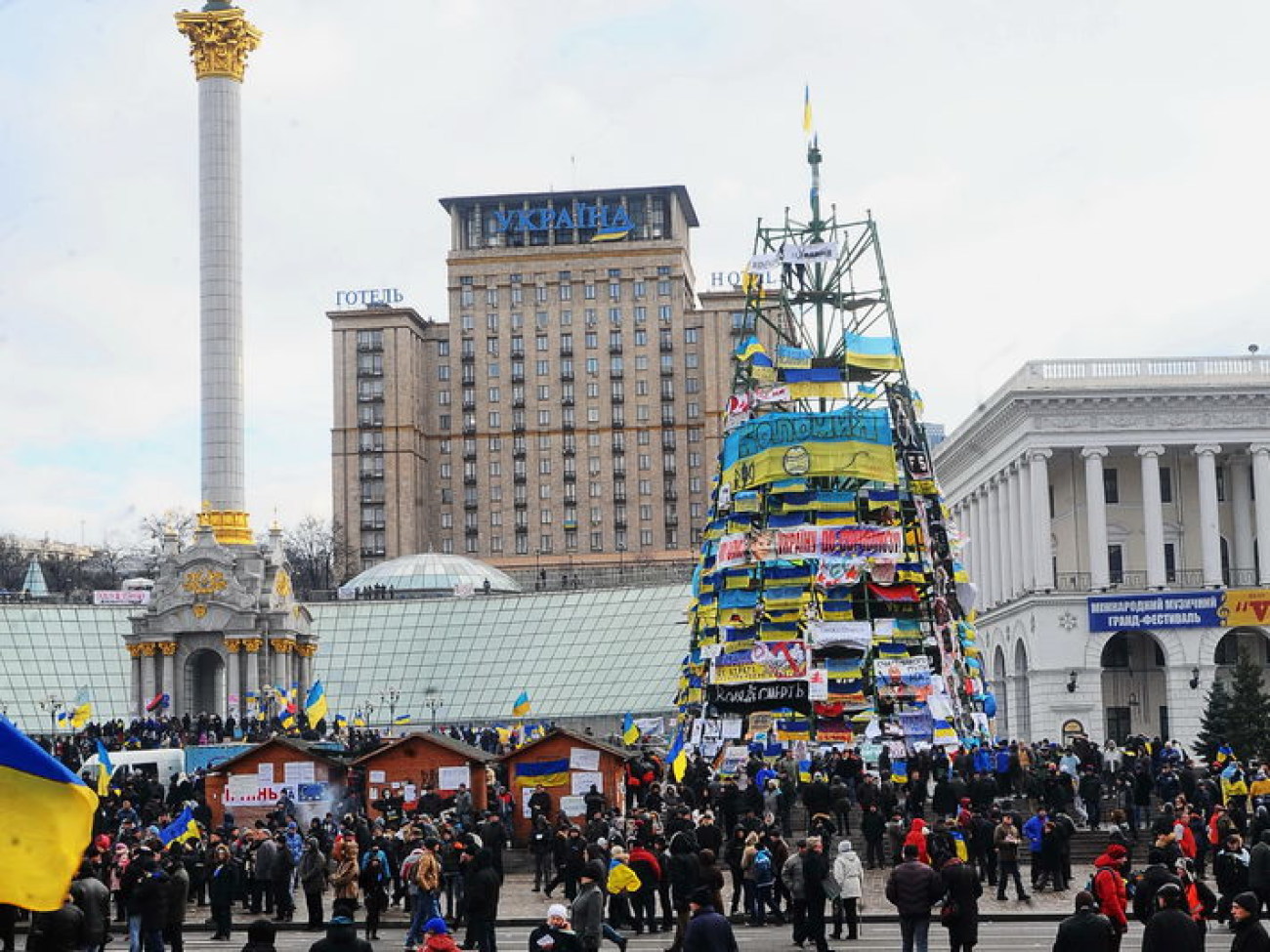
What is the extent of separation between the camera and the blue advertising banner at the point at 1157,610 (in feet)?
251

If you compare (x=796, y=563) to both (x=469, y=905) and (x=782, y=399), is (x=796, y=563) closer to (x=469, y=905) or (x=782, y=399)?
(x=782, y=399)

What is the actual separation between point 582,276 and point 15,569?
153 ft

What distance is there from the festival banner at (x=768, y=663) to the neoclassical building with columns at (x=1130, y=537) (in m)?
28.6

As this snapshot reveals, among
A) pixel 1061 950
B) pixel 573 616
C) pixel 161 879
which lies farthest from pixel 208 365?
pixel 1061 950

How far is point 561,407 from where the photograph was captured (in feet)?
508

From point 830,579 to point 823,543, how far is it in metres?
0.89

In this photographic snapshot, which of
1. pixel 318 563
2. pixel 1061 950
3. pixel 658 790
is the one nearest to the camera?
pixel 1061 950

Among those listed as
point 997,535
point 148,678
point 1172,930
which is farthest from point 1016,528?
point 1172,930

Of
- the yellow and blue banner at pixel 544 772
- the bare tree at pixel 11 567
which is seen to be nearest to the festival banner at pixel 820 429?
the yellow and blue banner at pixel 544 772

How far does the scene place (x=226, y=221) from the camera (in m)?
76.1

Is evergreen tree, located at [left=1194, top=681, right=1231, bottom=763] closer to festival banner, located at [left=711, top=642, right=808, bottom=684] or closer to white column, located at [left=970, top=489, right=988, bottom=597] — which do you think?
festival banner, located at [left=711, top=642, right=808, bottom=684]

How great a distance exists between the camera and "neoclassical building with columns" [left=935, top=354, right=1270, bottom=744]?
253ft

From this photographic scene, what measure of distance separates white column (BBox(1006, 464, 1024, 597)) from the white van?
40.2 meters

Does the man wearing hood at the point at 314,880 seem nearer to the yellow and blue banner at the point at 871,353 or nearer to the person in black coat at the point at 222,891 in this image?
the person in black coat at the point at 222,891
